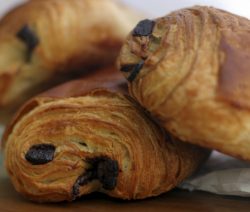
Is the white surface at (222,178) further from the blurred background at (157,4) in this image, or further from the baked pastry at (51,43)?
the blurred background at (157,4)

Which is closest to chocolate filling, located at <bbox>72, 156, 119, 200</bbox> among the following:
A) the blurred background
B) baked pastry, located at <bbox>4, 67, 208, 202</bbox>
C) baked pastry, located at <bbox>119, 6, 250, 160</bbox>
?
baked pastry, located at <bbox>4, 67, 208, 202</bbox>

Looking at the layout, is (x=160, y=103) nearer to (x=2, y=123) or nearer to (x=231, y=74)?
(x=231, y=74)

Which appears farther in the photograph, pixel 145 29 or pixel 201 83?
pixel 145 29

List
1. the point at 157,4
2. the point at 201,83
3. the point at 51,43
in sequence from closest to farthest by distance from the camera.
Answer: the point at 201,83 < the point at 51,43 < the point at 157,4

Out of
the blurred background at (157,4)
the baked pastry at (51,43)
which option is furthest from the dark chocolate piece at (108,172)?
the blurred background at (157,4)

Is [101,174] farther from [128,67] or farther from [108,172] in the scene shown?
[128,67]

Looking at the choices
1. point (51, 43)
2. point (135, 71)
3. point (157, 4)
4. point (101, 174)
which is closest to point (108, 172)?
point (101, 174)

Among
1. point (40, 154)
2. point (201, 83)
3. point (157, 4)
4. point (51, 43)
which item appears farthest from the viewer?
point (157, 4)

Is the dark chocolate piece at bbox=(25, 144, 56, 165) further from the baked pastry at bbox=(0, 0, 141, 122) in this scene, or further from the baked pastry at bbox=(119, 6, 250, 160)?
the baked pastry at bbox=(0, 0, 141, 122)
